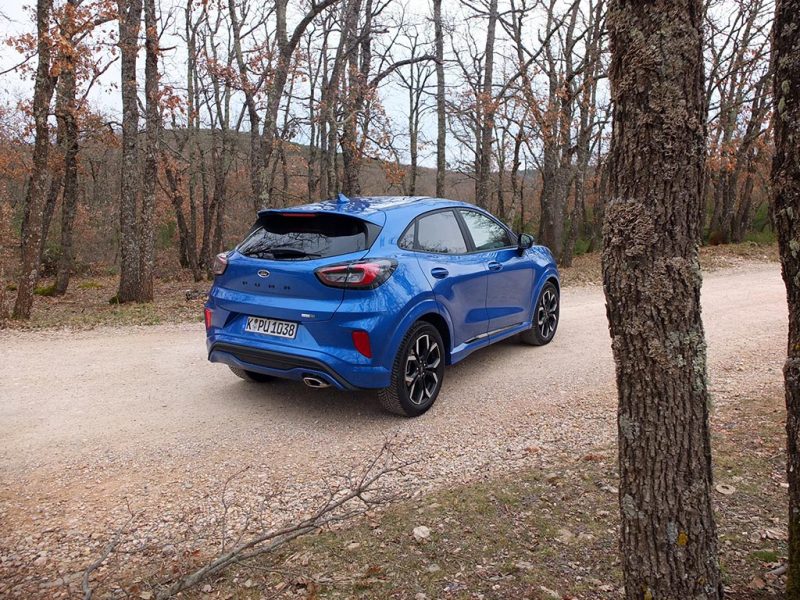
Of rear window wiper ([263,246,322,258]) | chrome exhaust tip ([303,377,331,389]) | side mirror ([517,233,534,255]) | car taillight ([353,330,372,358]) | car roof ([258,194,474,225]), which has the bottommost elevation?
chrome exhaust tip ([303,377,331,389])

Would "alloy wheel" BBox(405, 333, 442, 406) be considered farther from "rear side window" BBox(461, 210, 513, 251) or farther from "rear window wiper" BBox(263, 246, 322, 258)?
"rear side window" BBox(461, 210, 513, 251)

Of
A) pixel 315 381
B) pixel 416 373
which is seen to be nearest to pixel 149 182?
pixel 315 381

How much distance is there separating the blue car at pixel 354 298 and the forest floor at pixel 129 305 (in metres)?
5.03

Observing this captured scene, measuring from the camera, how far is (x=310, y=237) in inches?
189

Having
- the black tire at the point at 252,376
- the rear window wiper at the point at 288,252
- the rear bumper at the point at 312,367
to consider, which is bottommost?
the black tire at the point at 252,376

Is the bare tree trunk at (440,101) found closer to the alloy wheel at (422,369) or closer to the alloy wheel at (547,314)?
the alloy wheel at (547,314)

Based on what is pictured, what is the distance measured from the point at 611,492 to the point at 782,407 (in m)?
2.50

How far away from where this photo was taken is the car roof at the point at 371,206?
Result: 488 cm

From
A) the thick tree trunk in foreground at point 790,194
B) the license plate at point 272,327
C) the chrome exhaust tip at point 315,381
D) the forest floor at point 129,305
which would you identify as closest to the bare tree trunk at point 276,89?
the forest floor at point 129,305

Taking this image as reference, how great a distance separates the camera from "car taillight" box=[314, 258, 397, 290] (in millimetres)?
4473

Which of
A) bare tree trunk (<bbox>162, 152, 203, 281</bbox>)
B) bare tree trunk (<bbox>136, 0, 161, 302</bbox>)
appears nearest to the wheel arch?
bare tree trunk (<bbox>136, 0, 161, 302</bbox>)

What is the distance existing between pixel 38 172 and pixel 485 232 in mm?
8709

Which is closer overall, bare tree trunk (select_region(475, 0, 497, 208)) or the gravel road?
the gravel road

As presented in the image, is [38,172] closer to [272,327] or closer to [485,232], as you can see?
[272,327]
